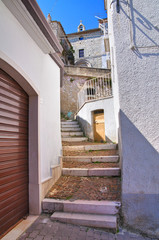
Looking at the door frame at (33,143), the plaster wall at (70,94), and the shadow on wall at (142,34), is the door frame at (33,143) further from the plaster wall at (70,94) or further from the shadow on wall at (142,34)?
the plaster wall at (70,94)

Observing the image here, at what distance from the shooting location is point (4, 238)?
2215 mm

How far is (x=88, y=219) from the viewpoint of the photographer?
252 centimetres

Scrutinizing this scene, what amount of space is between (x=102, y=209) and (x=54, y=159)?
5.62ft

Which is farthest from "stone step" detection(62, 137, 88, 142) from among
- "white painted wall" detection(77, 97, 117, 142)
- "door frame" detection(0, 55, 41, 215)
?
"door frame" detection(0, 55, 41, 215)

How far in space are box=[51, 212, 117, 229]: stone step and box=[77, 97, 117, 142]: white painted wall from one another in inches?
191

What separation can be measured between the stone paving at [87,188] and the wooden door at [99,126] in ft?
14.0

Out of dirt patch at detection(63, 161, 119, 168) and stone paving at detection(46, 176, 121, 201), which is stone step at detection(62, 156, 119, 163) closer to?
dirt patch at detection(63, 161, 119, 168)

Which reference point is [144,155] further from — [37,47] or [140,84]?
[37,47]

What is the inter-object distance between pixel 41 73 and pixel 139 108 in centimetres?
226

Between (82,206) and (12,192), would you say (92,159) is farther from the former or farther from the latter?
(12,192)

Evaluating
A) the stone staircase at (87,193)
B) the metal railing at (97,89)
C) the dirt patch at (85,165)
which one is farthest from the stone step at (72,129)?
the dirt patch at (85,165)

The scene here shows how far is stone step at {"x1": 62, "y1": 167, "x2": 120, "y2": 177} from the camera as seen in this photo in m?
3.76

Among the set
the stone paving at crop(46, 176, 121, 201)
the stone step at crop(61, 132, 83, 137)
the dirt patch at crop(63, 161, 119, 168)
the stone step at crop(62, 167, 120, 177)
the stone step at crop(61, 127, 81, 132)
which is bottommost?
the stone paving at crop(46, 176, 121, 201)

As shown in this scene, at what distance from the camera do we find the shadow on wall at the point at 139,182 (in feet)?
8.02
